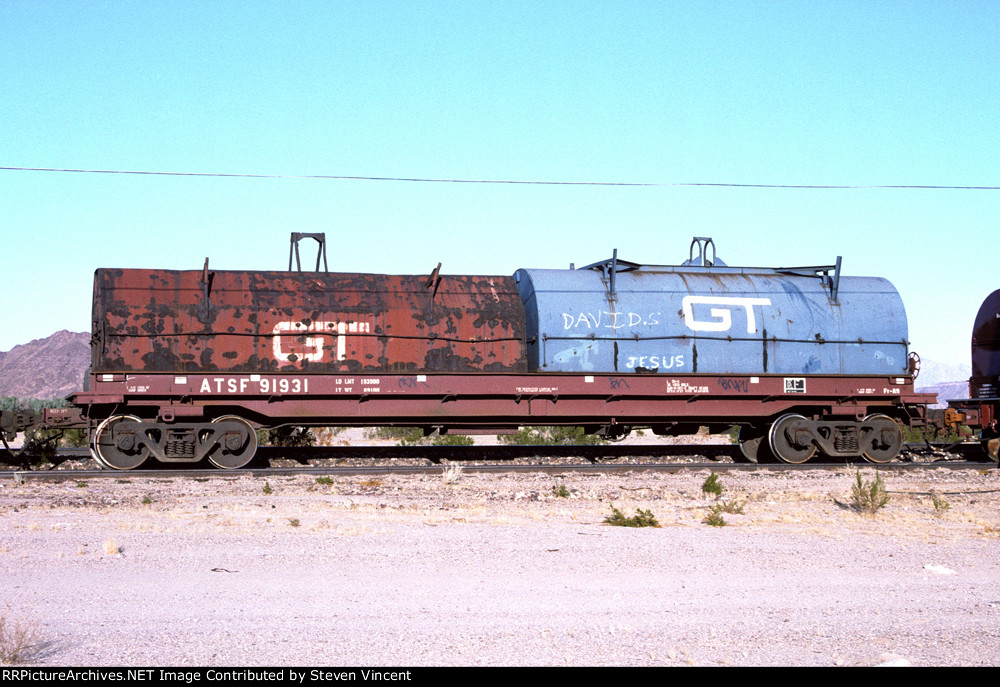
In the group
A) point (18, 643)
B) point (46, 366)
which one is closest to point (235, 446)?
point (18, 643)

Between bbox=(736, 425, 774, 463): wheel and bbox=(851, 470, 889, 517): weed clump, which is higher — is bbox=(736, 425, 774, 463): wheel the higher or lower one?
the higher one

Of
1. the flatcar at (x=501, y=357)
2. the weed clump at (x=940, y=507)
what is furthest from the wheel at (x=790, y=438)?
the weed clump at (x=940, y=507)

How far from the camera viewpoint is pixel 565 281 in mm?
18266

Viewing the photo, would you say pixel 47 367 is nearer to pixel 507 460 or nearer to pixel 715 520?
pixel 507 460

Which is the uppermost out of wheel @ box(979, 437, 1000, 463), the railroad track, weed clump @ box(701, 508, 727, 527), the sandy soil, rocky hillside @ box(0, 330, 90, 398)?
rocky hillside @ box(0, 330, 90, 398)

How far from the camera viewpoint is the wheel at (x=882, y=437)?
18.9 meters

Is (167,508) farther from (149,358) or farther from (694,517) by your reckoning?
(694,517)

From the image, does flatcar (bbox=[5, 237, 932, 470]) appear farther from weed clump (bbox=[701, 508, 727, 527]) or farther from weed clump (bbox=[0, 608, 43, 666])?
weed clump (bbox=[0, 608, 43, 666])

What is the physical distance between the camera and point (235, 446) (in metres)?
17.1

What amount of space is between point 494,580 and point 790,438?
1247 cm

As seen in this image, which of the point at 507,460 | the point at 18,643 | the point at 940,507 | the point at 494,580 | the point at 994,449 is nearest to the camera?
the point at 18,643

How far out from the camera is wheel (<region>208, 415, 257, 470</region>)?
17125 mm

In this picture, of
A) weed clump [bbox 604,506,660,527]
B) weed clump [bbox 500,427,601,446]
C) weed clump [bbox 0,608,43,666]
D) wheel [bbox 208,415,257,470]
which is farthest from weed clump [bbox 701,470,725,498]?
weed clump [bbox 500,427,601,446]

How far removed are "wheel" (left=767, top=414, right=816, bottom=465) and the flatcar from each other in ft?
0.13
